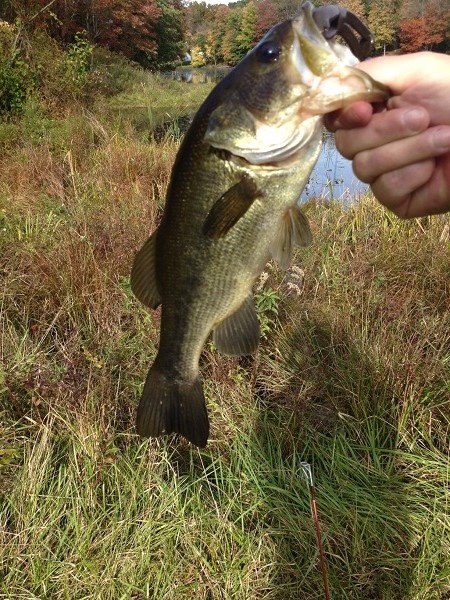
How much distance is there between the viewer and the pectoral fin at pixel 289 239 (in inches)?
58.7

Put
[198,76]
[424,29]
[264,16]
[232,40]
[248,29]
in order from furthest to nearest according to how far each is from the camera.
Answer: [232,40] → [198,76] → [248,29] → [264,16] → [424,29]

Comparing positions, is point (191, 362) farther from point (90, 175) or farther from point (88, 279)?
point (90, 175)

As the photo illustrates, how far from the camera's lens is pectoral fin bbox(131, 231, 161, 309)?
166 cm

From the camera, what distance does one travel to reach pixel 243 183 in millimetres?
→ 1361

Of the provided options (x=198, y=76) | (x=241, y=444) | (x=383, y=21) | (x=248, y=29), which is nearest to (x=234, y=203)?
(x=241, y=444)

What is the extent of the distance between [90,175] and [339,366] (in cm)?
471

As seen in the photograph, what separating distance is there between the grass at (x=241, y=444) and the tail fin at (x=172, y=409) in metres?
0.83

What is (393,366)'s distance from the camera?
115 inches

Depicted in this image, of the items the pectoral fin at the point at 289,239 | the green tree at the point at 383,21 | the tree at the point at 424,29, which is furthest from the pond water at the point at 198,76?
the pectoral fin at the point at 289,239

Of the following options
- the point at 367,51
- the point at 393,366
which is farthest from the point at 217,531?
the point at 367,51

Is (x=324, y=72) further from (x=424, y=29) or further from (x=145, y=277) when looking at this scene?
(x=424, y=29)

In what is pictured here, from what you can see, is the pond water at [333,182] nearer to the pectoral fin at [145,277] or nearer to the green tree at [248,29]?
the pectoral fin at [145,277]

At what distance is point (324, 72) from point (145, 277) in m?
0.80

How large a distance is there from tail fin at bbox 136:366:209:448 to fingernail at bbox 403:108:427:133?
1021 mm
